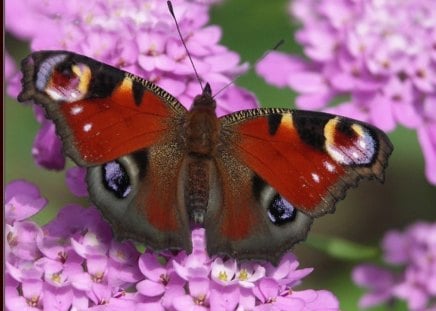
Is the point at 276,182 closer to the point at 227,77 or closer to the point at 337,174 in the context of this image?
the point at 337,174

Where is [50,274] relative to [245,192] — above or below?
below

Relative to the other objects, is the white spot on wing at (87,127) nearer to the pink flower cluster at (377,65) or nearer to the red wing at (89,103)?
the red wing at (89,103)

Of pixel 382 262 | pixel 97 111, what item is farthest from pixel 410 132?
pixel 97 111

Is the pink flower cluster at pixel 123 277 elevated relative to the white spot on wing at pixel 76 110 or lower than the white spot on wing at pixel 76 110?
lower

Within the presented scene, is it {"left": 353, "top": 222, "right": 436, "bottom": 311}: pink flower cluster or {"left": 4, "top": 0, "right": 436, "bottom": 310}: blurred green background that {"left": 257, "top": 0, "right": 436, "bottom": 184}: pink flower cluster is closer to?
{"left": 353, "top": 222, "right": 436, "bottom": 311}: pink flower cluster

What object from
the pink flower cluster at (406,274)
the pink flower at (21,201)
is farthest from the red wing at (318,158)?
the pink flower cluster at (406,274)

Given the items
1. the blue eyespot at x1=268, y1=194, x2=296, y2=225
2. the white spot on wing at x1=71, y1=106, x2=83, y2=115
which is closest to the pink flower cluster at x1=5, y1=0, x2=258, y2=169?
the white spot on wing at x1=71, y1=106, x2=83, y2=115

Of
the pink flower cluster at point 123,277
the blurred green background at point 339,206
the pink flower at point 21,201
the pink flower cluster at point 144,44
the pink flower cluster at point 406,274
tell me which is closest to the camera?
the pink flower cluster at point 123,277
